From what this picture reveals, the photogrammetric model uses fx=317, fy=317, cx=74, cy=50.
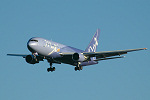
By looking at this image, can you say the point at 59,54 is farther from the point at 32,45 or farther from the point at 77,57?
the point at 32,45

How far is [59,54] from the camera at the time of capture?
180ft

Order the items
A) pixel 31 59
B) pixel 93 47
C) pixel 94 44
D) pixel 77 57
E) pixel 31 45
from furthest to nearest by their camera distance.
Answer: pixel 94 44 < pixel 93 47 < pixel 31 59 < pixel 77 57 < pixel 31 45

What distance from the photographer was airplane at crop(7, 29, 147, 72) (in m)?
50.8

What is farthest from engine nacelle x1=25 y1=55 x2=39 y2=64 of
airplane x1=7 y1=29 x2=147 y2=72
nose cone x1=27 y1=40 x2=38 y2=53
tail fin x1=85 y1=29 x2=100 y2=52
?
tail fin x1=85 y1=29 x2=100 y2=52

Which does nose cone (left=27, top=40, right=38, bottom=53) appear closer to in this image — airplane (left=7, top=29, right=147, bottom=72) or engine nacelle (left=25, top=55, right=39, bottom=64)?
airplane (left=7, top=29, right=147, bottom=72)

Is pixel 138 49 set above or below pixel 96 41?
below

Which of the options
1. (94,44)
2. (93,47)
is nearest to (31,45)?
(93,47)

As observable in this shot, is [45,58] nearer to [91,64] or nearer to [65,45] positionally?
[65,45]

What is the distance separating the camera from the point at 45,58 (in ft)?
180

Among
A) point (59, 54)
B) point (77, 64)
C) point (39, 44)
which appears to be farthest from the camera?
point (77, 64)

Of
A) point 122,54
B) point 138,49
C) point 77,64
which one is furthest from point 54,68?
point 138,49

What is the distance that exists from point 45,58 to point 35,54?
3.97 metres

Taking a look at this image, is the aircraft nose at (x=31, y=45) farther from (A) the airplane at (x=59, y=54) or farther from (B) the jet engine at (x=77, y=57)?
(B) the jet engine at (x=77, y=57)

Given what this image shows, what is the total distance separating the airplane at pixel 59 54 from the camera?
167 ft
